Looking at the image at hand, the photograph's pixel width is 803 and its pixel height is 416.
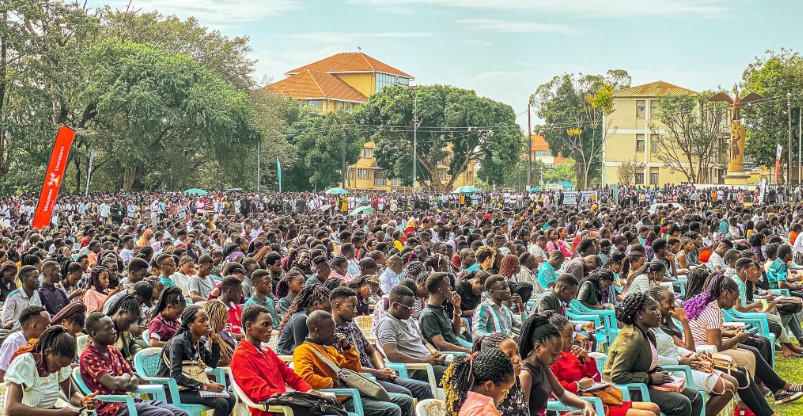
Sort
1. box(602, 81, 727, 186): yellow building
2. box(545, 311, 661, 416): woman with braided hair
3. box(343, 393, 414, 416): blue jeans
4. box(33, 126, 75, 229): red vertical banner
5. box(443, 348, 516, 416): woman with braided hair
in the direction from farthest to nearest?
box(602, 81, 727, 186): yellow building → box(33, 126, 75, 229): red vertical banner → box(343, 393, 414, 416): blue jeans → box(545, 311, 661, 416): woman with braided hair → box(443, 348, 516, 416): woman with braided hair

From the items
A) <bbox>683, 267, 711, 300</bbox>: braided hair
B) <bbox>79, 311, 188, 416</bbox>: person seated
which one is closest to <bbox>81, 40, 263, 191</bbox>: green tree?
<bbox>683, 267, 711, 300</bbox>: braided hair

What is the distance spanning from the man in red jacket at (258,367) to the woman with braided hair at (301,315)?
985 mm

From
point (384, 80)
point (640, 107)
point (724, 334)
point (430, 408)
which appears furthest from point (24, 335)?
point (384, 80)

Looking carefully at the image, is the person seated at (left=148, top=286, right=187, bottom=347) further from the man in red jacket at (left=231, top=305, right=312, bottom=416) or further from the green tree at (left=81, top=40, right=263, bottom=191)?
the green tree at (left=81, top=40, right=263, bottom=191)

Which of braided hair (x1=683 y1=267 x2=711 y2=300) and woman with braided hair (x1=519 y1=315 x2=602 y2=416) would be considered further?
braided hair (x1=683 y1=267 x2=711 y2=300)

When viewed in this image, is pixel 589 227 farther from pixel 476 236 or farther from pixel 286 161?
pixel 286 161

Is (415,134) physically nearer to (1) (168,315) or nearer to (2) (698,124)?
(2) (698,124)

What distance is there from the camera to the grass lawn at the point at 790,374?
970 cm

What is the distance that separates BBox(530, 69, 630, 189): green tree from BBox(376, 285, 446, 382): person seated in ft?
260

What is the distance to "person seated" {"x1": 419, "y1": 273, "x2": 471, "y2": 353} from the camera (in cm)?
919

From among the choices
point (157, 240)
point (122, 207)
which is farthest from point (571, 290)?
point (122, 207)

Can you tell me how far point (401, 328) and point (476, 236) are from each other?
9.48 m

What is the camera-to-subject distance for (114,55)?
53.4 metres

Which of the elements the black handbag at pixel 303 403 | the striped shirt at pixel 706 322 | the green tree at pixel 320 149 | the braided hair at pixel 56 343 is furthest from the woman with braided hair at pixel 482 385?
the green tree at pixel 320 149
